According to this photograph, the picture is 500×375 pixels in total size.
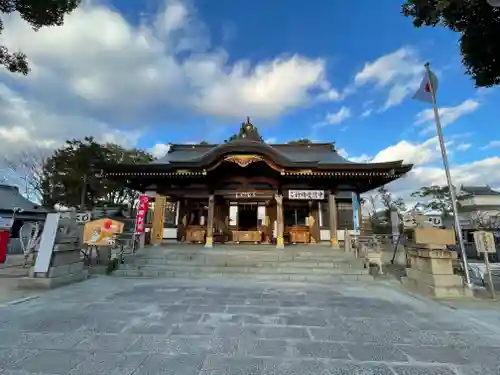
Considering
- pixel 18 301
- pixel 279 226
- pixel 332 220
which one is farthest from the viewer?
pixel 332 220

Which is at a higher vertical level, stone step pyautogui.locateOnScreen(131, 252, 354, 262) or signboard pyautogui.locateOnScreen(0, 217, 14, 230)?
signboard pyautogui.locateOnScreen(0, 217, 14, 230)

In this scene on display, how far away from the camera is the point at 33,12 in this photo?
630 cm

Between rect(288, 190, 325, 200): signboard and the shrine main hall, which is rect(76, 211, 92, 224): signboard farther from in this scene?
rect(288, 190, 325, 200): signboard

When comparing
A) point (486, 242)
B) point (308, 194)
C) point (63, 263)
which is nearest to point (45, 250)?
point (63, 263)

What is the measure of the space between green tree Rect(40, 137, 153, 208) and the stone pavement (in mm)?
24949

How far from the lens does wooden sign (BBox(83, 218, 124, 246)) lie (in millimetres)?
8234

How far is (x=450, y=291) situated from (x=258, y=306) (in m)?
4.13

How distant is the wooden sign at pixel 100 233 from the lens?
27.0 feet

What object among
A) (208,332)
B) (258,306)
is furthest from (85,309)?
(258,306)

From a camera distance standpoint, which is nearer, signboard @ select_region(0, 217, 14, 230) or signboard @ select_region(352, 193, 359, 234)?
signboard @ select_region(352, 193, 359, 234)

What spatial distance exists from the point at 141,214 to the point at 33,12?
7041 mm

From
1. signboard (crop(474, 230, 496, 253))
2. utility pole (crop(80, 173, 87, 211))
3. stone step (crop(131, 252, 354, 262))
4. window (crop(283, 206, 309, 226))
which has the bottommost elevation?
stone step (crop(131, 252, 354, 262))

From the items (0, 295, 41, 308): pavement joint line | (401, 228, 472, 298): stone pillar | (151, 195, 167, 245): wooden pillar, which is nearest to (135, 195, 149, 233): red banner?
(151, 195, 167, 245): wooden pillar

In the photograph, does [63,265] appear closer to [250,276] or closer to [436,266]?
[250,276]
